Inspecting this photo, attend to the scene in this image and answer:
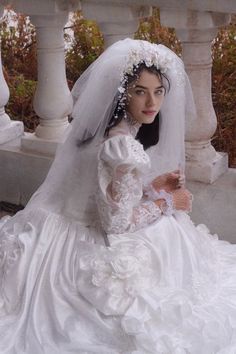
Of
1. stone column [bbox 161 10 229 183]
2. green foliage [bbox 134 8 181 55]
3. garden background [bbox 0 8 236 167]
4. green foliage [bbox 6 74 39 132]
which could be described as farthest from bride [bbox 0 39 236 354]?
green foliage [bbox 6 74 39 132]

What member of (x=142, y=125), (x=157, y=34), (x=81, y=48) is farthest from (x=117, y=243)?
(x=81, y=48)

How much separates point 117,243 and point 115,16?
0.97 metres

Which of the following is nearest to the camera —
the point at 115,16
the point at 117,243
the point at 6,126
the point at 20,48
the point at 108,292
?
the point at 108,292

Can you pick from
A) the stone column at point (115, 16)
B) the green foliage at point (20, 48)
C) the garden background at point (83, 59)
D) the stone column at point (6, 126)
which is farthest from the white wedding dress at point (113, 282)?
the green foliage at point (20, 48)

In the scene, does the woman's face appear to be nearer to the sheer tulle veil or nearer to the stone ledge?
the sheer tulle veil

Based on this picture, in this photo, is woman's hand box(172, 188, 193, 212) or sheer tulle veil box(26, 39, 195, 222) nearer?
sheer tulle veil box(26, 39, 195, 222)

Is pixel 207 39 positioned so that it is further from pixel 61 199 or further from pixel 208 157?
pixel 61 199

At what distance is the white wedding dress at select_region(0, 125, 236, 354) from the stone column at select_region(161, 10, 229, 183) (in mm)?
461

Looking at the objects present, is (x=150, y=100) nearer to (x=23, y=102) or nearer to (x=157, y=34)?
(x=157, y=34)

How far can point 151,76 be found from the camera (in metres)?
2.44

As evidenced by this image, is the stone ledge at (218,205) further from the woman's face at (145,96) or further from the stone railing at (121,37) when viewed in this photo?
the woman's face at (145,96)

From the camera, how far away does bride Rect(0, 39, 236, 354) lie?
235 cm

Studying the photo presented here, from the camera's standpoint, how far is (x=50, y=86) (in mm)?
3266

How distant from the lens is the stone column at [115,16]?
2877mm
